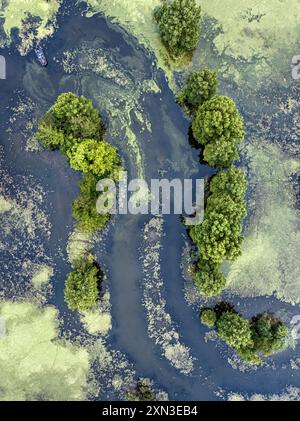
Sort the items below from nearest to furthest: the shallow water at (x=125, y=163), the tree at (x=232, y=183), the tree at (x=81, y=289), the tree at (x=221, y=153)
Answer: the tree at (x=221, y=153) → the tree at (x=232, y=183) → the tree at (x=81, y=289) → the shallow water at (x=125, y=163)

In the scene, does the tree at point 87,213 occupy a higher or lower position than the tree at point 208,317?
higher

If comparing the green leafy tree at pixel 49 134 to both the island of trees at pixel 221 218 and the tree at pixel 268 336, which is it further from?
the tree at pixel 268 336

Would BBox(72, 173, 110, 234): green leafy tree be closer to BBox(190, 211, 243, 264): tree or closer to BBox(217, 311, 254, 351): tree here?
BBox(190, 211, 243, 264): tree

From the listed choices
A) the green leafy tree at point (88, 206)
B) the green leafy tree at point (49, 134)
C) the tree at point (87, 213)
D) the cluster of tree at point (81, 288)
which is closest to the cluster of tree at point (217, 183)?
the tree at point (87, 213)

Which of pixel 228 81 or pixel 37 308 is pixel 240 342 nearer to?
pixel 37 308

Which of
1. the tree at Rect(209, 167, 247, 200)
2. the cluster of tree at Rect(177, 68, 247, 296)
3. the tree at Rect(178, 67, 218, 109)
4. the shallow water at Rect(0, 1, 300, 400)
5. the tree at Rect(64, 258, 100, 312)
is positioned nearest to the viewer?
the cluster of tree at Rect(177, 68, 247, 296)

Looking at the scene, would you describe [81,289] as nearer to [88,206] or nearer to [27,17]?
[88,206]

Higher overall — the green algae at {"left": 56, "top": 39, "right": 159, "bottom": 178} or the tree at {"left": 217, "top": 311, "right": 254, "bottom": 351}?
the green algae at {"left": 56, "top": 39, "right": 159, "bottom": 178}

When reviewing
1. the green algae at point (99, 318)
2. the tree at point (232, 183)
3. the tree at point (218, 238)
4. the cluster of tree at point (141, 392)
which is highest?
the tree at point (232, 183)

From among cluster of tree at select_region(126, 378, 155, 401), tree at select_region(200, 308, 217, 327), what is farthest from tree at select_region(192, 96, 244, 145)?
cluster of tree at select_region(126, 378, 155, 401)
